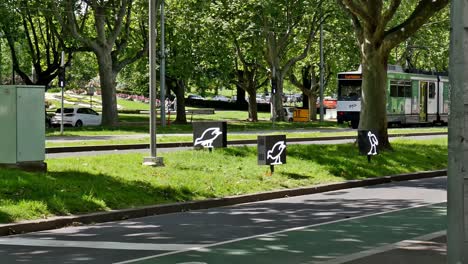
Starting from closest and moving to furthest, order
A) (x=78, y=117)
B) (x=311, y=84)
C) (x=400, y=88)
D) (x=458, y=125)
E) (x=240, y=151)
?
(x=458, y=125), (x=240, y=151), (x=400, y=88), (x=78, y=117), (x=311, y=84)

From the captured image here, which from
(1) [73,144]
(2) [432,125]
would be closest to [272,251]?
(1) [73,144]

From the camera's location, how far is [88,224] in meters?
11.1

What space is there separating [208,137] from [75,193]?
661 cm

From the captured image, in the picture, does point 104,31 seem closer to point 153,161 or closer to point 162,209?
point 153,161

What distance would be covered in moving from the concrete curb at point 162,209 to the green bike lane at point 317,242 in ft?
9.31

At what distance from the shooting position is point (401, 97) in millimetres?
45219

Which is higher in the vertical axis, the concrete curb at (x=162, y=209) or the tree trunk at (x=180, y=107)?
the tree trunk at (x=180, y=107)

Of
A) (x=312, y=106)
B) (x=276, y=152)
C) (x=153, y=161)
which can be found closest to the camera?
(x=153, y=161)

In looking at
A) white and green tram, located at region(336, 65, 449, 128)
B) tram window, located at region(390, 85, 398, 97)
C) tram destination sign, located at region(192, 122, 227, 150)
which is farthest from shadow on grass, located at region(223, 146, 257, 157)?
tram window, located at region(390, 85, 398, 97)

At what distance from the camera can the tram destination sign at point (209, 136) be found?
18.4 meters

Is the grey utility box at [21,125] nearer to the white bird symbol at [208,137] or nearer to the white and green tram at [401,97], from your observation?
the white bird symbol at [208,137]

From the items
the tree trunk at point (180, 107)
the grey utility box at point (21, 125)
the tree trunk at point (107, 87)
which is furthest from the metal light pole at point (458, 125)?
the tree trunk at point (180, 107)

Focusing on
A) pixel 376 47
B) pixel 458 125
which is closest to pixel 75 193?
pixel 458 125

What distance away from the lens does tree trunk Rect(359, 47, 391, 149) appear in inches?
853
